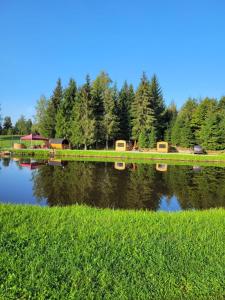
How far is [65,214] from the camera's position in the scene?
8445mm

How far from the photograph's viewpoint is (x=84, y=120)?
51.4m

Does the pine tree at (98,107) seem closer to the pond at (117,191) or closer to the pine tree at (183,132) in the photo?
the pine tree at (183,132)

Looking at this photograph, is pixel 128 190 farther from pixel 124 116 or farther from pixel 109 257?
pixel 124 116

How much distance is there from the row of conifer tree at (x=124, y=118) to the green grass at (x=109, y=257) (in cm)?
4320

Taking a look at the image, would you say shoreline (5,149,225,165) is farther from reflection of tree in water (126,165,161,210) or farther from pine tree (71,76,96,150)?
reflection of tree in water (126,165,161,210)

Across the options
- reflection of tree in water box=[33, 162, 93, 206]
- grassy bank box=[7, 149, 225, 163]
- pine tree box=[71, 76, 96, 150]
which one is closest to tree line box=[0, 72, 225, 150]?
pine tree box=[71, 76, 96, 150]

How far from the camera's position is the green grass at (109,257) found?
466 cm

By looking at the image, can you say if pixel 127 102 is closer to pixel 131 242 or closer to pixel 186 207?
pixel 186 207

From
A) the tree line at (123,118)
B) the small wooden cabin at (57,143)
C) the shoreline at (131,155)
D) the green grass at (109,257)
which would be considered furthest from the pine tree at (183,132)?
the green grass at (109,257)

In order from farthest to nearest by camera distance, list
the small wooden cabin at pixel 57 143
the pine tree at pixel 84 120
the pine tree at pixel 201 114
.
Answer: the pine tree at pixel 201 114 < the small wooden cabin at pixel 57 143 < the pine tree at pixel 84 120

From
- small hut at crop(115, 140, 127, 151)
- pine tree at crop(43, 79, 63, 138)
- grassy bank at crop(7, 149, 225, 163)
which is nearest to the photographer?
grassy bank at crop(7, 149, 225, 163)

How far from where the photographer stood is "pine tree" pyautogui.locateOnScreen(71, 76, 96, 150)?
5072cm

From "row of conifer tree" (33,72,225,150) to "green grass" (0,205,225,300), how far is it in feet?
142

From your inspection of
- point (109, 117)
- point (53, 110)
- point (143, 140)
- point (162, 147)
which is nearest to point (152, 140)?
point (143, 140)
